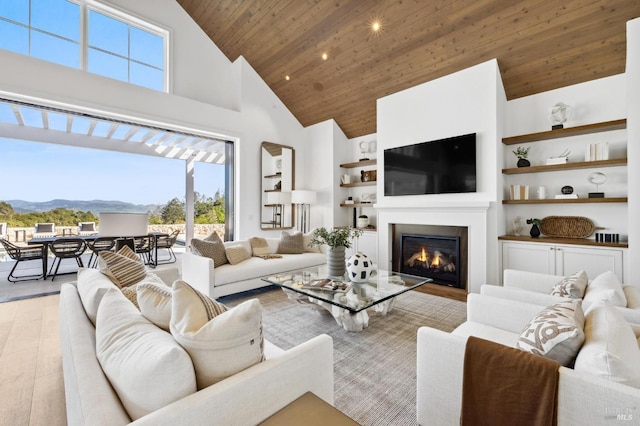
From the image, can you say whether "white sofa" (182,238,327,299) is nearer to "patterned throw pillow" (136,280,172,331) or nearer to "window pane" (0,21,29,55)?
"patterned throw pillow" (136,280,172,331)

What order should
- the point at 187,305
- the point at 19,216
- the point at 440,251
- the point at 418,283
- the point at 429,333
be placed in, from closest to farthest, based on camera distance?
the point at 187,305 < the point at 429,333 < the point at 418,283 < the point at 440,251 < the point at 19,216

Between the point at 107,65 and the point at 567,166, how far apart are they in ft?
21.0

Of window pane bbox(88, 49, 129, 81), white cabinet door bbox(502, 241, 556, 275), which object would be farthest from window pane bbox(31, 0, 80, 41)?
white cabinet door bbox(502, 241, 556, 275)

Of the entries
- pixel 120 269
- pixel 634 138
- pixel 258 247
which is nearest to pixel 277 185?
pixel 258 247

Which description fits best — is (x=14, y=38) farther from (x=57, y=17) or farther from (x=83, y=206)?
(x=83, y=206)

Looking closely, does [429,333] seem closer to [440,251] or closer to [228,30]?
[440,251]

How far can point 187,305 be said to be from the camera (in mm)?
1046

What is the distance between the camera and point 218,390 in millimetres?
862

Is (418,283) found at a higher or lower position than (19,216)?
lower

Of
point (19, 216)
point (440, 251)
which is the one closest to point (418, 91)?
point (440, 251)

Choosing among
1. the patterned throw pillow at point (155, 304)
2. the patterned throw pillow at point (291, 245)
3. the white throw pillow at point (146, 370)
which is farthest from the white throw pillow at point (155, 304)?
the patterned throw pillow at point (291, 245)

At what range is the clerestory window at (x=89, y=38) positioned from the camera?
3.66 metres

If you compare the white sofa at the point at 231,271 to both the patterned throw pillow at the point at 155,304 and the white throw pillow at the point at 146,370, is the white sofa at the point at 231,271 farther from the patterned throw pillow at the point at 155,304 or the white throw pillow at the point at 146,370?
the white throw pillow at the point at 146,370

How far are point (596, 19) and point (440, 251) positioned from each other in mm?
3127
